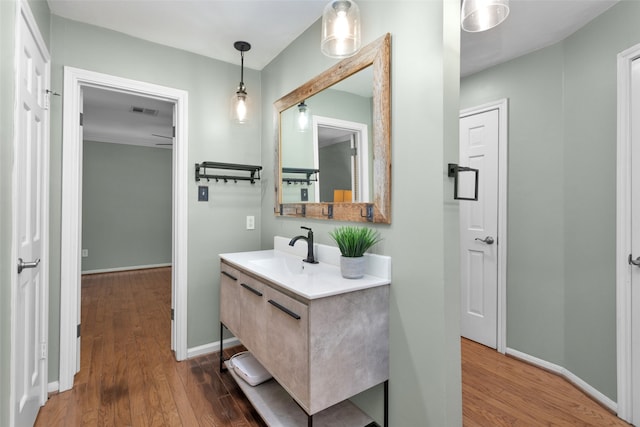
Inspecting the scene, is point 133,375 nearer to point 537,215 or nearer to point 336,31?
point 336,31

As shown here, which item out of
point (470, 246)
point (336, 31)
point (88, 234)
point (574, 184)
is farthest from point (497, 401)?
point (88, 234)

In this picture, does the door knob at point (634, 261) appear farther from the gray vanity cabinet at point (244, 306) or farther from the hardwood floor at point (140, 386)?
the hardwood floor at point (140, 386)

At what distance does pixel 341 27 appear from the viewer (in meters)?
1.59

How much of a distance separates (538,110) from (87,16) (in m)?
3.36

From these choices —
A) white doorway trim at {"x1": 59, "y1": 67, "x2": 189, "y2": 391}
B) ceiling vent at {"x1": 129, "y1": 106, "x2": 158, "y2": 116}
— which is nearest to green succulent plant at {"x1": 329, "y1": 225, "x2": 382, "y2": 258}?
white doorway trim at {"x1": 59, "y1": 67, "x2": 189, "y2": 391}

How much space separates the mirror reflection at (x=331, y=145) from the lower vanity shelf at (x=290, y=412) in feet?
3.92

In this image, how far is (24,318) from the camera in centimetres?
161

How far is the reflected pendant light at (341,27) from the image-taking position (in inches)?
62.5

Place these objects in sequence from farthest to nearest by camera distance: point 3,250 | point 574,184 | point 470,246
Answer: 1. point 470,246
2. point 574,184
3. point 3,250

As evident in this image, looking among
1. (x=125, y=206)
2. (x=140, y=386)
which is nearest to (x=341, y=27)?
(x=140, y=386)

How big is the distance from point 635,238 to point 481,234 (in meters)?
1.09

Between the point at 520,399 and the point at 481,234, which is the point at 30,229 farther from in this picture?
the point at 481,234

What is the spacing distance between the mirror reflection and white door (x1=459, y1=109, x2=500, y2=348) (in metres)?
1.53

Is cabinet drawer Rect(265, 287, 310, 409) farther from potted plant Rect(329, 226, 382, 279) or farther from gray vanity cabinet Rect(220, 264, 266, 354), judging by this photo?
potted plant Rect(329, 226, 382, 279)
